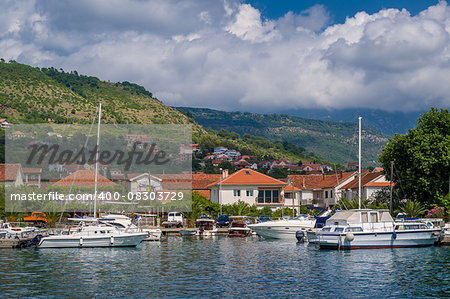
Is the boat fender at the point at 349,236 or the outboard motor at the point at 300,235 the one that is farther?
the outboard motor at the point at 300,235

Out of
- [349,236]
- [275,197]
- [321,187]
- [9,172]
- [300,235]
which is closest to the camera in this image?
[349,236]

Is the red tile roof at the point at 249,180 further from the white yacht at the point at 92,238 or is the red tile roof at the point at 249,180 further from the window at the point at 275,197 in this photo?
the white yacht at the point at 92,238

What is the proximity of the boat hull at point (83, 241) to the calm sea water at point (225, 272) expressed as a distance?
0.90 meters

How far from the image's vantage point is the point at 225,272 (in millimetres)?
33250

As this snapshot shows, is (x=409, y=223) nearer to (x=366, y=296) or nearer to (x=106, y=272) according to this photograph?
(x=366, y=296)

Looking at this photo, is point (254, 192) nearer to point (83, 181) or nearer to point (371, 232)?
point (83, 181)

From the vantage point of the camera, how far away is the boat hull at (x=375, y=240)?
45500 millimetres

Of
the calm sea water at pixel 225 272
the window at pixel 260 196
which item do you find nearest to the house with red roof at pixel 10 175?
the window at pixel 260 196

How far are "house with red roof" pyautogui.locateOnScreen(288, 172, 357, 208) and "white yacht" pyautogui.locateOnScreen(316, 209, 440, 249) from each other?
170ft

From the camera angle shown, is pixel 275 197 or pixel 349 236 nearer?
pixel 349 236

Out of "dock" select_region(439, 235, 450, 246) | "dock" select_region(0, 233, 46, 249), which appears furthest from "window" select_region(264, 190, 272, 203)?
"dock" select_region(0, 233, 46, 249)

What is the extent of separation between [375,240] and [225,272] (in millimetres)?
18468

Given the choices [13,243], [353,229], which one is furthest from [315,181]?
[13,243]

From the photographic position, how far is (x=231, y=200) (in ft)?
309
